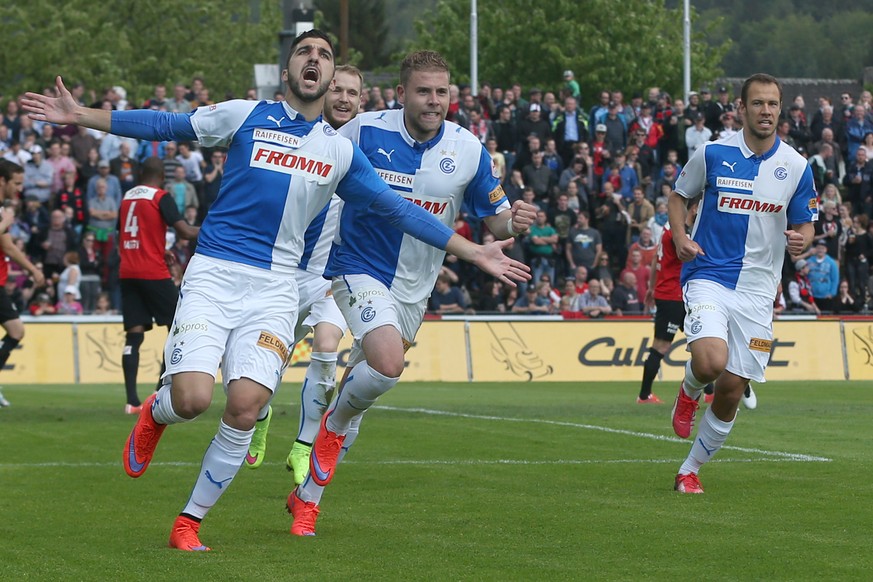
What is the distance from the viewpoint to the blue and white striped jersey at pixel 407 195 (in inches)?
340

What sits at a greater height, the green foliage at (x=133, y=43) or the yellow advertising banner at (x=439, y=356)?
the green foliage at (x=133, y=43)

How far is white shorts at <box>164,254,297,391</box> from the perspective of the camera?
23.7ft

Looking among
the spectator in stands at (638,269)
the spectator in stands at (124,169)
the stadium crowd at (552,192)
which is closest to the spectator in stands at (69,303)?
the stadium crowd at (552,192)

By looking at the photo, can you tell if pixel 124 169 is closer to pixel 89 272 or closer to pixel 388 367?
pixel 89 272

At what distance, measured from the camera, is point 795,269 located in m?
27.4

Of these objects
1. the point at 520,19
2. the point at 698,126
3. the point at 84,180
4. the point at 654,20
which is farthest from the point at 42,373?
the point at 654,20

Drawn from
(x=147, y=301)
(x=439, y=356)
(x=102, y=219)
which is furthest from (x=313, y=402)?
(x=102, y=219)

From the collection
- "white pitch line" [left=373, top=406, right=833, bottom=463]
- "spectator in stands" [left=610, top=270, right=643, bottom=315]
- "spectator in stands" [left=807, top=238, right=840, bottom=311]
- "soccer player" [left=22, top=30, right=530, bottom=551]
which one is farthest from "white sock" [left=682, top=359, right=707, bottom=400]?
"spectator in stands" [left=807, top=238, right=840, bottom=311]

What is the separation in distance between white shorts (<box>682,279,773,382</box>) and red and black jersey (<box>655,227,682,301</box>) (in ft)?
22.1

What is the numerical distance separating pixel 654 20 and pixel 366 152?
59646 millimetres

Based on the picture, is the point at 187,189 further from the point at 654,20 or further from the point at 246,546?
the point at 654,20

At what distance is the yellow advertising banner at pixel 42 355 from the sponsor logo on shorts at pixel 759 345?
15551mm

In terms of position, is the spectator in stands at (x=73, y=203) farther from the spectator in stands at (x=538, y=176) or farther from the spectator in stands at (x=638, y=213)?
the spectator in stands at (x=638, y=213)

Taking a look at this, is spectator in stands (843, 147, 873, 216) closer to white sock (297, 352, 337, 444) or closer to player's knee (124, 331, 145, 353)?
player's knee (124, 331, 145, 353)
